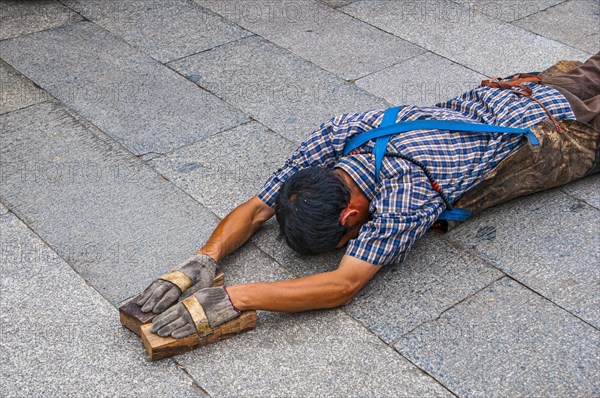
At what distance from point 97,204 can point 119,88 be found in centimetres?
142

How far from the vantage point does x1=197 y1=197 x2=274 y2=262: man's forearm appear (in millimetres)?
4289

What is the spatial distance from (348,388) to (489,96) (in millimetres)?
1923

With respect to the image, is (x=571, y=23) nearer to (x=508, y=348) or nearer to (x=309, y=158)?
(x=309, y=158)

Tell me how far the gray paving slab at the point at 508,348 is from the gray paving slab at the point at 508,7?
141 inches

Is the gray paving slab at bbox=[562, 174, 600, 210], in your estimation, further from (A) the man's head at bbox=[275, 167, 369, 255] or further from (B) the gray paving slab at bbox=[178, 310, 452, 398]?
(B) the gray paving slab at bbox=[178, 310, 452, 398]

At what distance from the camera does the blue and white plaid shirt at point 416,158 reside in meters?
4.01

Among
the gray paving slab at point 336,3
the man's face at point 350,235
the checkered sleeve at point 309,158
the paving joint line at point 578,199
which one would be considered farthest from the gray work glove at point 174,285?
the gray paving slab at point 336,3

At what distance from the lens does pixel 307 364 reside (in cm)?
380

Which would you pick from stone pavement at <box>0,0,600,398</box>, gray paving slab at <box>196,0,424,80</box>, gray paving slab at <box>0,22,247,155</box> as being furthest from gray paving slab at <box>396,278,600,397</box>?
gray paving slab at <box>196,0,424,80</box>

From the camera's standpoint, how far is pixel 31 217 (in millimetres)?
4734

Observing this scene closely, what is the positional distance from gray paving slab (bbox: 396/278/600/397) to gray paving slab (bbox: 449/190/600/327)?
0.39 ft

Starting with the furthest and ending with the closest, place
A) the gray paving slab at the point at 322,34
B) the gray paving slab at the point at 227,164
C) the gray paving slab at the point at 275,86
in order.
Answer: the gray paving slab at the point at 322,34
the gray paving slab at the point at 275,86
the gray paving slab at the point at 227,164

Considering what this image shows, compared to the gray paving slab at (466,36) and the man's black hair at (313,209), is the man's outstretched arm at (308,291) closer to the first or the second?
the man's black hair at (313,209)

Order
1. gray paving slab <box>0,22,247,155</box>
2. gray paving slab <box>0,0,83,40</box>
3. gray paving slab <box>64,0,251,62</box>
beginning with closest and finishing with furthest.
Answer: gray paving slab <box>0,22,247,155</box>, gray paving slab <box>64,0,251,62</box>, gray paving slab <box>0,0,83,40</box>
